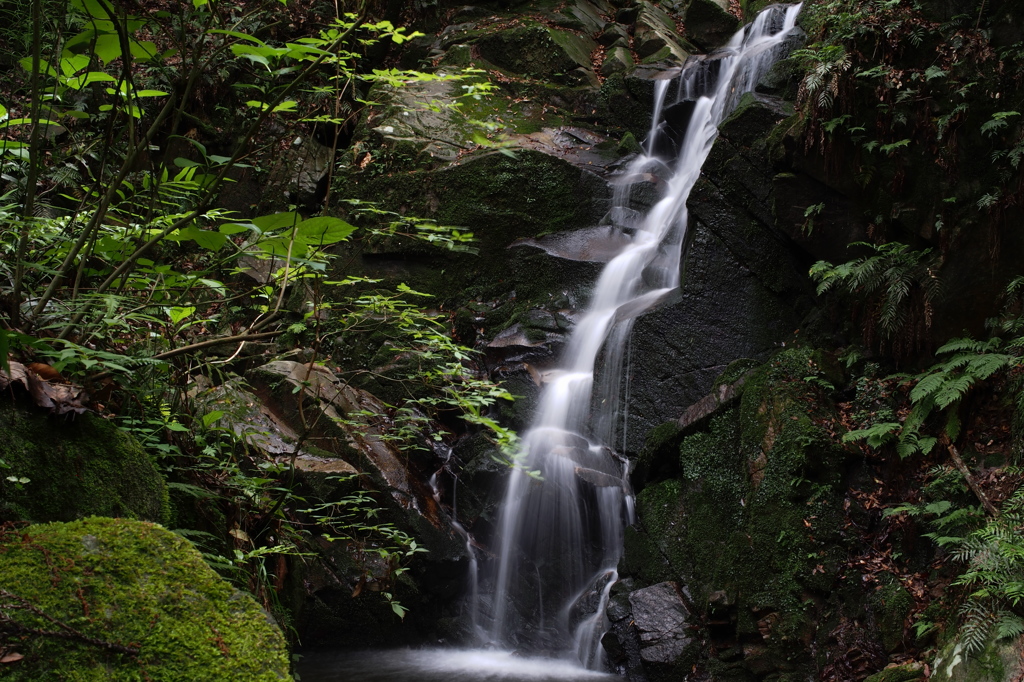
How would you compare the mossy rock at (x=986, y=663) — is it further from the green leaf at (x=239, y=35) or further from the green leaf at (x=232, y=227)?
the green leaf at (x=239, y=35)

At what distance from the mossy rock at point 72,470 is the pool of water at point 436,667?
388 cm

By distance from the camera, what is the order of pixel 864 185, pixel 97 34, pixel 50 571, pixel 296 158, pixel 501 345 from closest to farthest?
pixel 50 571 < pixel 97 34 < pixel 864 185 < pixel 501 345 < pixel 296 158

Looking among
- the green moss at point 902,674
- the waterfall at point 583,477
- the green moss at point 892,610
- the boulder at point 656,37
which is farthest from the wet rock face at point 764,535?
the boulder at point 656,37

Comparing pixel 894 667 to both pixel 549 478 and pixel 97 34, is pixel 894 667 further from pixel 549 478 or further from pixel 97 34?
pixel 97 34

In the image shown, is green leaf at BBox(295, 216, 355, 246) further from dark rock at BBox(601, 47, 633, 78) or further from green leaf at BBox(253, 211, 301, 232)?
dark rock at BBox(601, 47, 633, 78)

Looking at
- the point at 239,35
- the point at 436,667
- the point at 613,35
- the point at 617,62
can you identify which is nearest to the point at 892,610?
the point at 436,667

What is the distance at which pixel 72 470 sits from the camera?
2281mm

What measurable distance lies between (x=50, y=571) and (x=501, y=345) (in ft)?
25.1

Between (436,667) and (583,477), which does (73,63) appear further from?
(583,477)

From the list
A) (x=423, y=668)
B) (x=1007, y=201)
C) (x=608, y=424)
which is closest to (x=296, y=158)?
(x=608, y=424)

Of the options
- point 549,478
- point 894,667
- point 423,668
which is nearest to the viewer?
point 894,667

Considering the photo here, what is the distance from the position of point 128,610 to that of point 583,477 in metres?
5.98

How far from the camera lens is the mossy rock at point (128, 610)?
1.52 metres

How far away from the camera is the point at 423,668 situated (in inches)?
243
